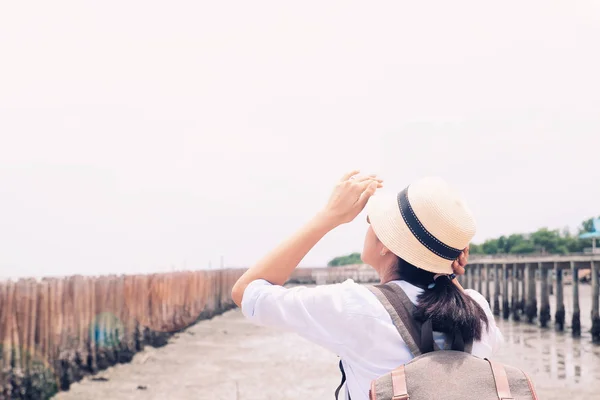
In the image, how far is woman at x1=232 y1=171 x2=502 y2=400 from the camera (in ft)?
6.51

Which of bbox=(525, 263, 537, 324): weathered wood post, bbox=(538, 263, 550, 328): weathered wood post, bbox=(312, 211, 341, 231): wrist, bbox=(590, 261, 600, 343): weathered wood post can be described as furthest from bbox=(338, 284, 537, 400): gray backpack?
bbox=(525, 263, 537, 324): weathered wood post

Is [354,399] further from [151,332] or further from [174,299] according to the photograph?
[174,299]

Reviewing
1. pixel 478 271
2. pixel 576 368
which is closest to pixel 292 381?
pixel 576 368

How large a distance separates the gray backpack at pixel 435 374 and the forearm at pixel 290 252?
0.23 m

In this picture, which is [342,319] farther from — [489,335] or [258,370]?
[258,370]

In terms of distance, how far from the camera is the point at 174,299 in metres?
23.4

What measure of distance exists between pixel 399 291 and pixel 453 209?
0.29m

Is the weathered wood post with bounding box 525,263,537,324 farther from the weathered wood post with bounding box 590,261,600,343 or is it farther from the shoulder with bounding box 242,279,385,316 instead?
the shoulder with bounding box 242,279,385,316

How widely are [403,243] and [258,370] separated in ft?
44.0

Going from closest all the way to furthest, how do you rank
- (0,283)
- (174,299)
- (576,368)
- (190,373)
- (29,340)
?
(0,283) → (29,340) → (190,373) → (576,368) → (174,299)

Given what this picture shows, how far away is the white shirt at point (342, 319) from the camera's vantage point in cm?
198

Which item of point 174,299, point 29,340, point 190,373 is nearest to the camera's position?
point 29,340

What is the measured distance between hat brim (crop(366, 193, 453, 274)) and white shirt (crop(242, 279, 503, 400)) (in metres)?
0.13

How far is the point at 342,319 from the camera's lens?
198cm
